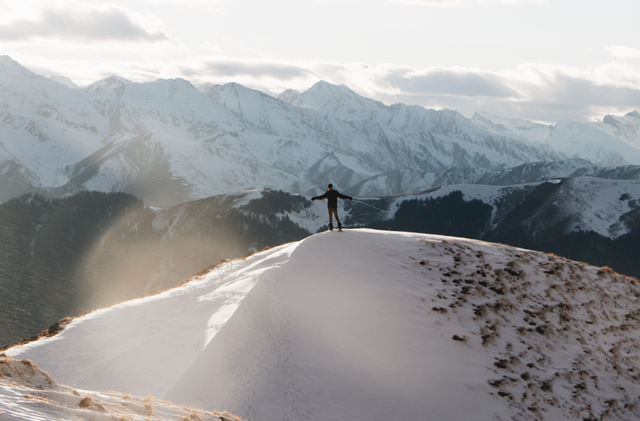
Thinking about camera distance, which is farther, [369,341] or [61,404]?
[369,341]

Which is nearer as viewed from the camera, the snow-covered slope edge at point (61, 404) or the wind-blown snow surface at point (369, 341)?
the snow-covered slope edge at point (61, 404)

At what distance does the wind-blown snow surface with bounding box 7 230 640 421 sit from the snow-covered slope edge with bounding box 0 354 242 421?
2.06 meters

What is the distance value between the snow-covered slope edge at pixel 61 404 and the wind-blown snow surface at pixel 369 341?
6.77ft

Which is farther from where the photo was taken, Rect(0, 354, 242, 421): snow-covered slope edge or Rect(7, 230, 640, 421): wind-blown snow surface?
Rect(7, 230, 640, 421): wind-blown snow surface

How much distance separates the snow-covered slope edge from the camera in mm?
10953

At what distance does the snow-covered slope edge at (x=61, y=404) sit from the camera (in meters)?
11.0

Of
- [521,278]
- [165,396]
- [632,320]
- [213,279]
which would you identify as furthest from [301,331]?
[632,320]

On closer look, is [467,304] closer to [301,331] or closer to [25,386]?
[301,331]

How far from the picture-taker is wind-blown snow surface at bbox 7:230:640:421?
17.7 metres

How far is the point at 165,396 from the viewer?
1631 cm

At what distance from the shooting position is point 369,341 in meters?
21.3

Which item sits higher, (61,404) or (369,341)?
(61,404)

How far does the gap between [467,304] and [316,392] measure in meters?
10.8

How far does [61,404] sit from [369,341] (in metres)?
12.4
